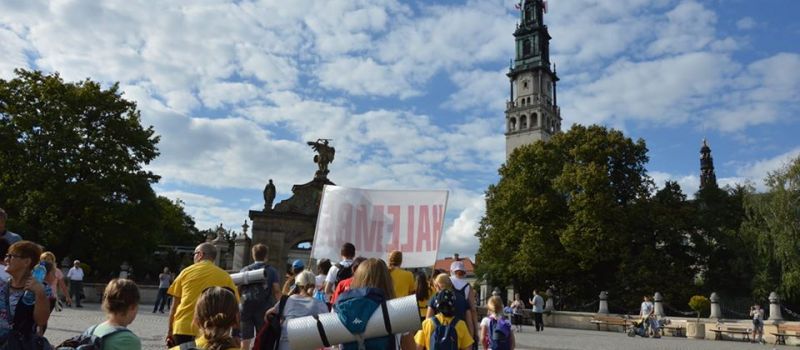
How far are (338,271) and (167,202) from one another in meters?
64.4

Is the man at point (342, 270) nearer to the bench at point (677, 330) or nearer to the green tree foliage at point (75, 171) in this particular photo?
the bench at point (677, 330)

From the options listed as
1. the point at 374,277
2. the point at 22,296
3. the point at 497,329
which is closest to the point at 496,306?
the point at 497,329

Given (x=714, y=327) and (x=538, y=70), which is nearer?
(x=714, y=327)

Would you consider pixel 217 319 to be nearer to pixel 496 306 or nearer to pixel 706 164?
pixel 496 306

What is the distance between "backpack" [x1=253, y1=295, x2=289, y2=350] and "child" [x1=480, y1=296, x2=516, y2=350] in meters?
3.32

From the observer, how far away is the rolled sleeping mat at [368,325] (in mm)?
4277

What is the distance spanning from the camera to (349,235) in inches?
361

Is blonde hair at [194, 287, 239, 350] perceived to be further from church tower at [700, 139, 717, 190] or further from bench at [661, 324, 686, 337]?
church tower at [700, 139, 717, 190]

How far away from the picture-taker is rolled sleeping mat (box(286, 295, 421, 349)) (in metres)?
4.28

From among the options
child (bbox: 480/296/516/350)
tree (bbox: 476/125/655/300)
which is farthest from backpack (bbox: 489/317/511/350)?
tree (bbox: 476/125/655/300)

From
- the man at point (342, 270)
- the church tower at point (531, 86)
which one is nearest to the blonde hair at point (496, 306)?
the man at point (342, 270)

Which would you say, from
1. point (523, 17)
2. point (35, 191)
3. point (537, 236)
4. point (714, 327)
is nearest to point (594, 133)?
point (537, 236)

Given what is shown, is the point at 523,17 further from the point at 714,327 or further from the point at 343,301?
the point at 343,301

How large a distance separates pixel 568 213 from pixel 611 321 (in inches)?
412
